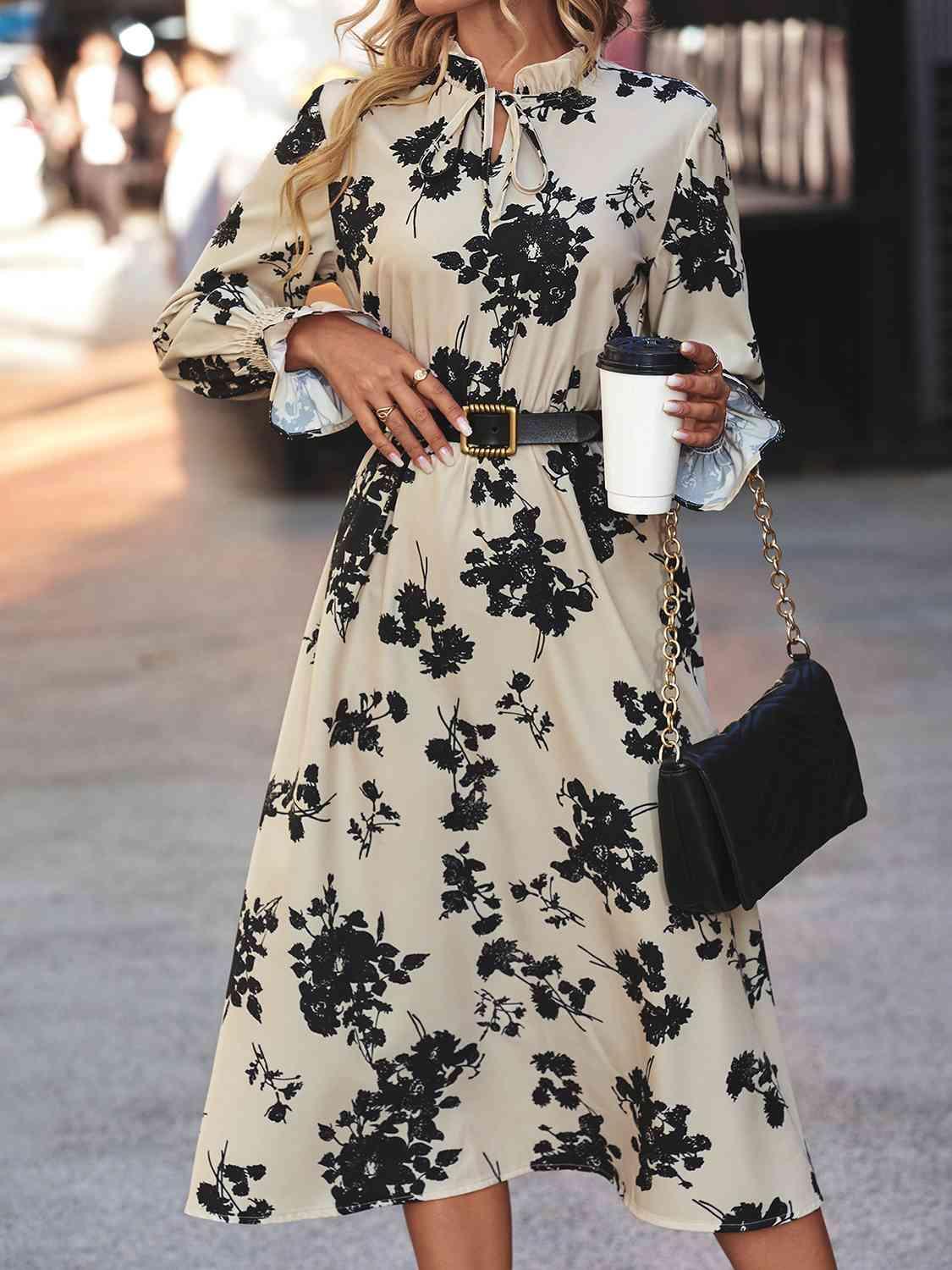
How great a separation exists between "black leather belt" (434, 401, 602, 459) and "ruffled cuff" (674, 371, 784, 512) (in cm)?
12

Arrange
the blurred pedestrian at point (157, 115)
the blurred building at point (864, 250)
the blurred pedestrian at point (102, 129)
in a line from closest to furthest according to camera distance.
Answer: the blurred building at point (864, 250) < the blurred pedestrian at point (102, 129) < the blurred pedestrian at point (157, 115)

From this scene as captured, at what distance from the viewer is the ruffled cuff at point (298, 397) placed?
2.20 metres

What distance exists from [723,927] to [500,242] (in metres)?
0.77

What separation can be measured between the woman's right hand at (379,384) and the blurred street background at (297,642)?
0.63 metres

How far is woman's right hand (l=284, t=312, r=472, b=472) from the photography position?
83.2 inches

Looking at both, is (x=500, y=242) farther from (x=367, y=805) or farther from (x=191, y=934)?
(x=191, y=934)

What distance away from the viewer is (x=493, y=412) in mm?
2121

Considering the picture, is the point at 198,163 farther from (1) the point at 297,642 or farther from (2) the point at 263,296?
(2) the point at 263,296

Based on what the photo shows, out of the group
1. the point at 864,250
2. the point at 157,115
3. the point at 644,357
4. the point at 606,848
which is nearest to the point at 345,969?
the point at 606,848

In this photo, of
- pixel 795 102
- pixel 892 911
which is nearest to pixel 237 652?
pixel 892 911

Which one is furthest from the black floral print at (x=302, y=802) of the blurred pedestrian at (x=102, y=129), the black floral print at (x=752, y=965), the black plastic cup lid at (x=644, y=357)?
→ the blurred pedestrian at (x=102, y=129)

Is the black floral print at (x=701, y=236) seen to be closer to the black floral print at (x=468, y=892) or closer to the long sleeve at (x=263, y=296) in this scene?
the long sleeve at (x=263, y=296)

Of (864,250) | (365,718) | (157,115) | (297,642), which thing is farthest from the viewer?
(157,115)

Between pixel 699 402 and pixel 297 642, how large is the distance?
432 cm
